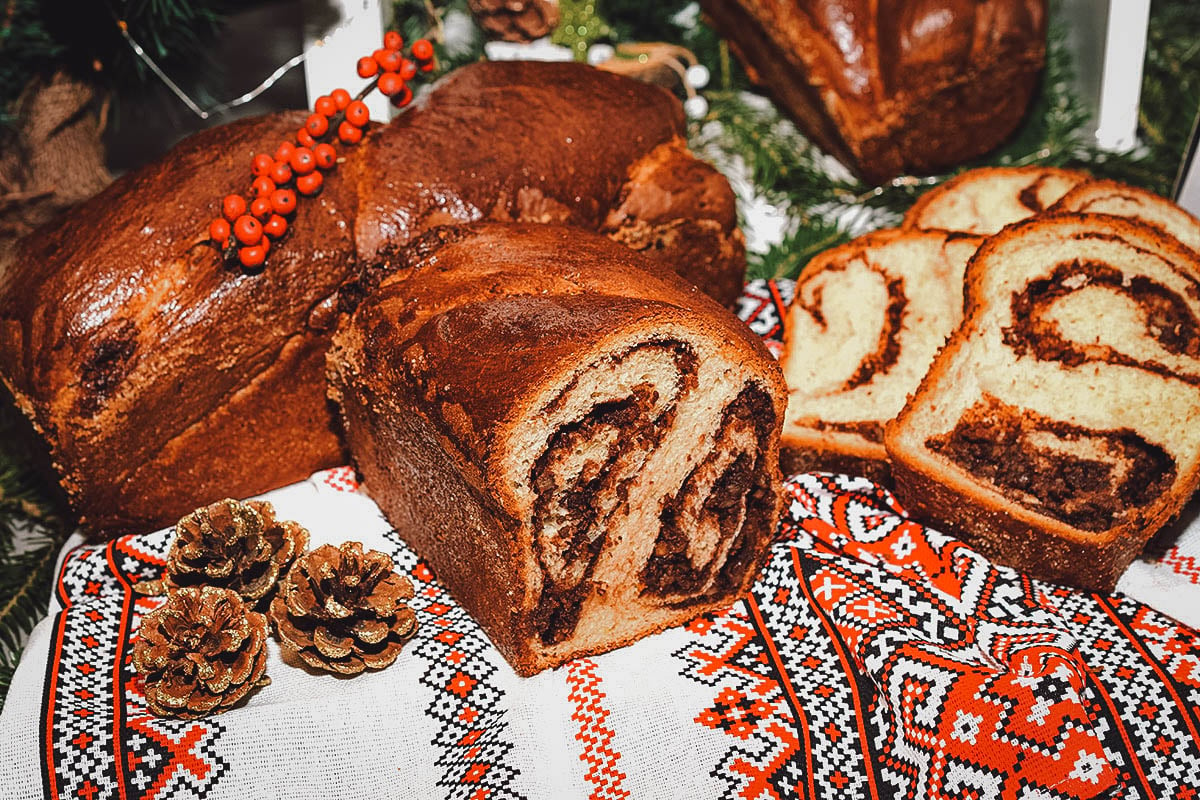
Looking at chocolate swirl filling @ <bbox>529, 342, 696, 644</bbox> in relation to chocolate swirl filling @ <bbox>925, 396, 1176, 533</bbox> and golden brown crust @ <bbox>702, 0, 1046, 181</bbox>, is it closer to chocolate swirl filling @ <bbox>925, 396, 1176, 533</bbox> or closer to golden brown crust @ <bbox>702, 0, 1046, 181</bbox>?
chocolate swirl filling @ <bbox>925, 396, 1176, 533</bbox>

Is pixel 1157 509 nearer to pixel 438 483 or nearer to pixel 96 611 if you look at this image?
pixel 438 483

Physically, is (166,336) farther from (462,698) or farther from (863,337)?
(863,337)

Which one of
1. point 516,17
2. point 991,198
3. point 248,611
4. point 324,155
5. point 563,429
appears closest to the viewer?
point 563,429

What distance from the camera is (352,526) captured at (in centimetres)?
243

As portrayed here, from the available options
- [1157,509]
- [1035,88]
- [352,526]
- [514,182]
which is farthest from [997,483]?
[1035,88]

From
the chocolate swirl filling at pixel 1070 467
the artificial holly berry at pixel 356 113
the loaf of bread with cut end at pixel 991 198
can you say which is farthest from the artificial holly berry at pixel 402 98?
the chocolate swirl filling at pixel 1070 467

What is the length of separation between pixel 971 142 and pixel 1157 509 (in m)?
1.57

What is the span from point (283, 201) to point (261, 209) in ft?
0.16

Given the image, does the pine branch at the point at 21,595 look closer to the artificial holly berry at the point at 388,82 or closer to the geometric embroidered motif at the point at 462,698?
the geometric embroidered motif at the point at 462,698

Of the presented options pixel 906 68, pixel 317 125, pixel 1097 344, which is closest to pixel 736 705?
pixel 1097 344

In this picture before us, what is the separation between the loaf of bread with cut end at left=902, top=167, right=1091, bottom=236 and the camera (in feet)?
9.22

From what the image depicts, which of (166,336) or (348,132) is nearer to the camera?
(166,336)

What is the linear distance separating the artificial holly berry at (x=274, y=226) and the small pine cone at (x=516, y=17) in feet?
4.67

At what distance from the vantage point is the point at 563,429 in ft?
6.09
